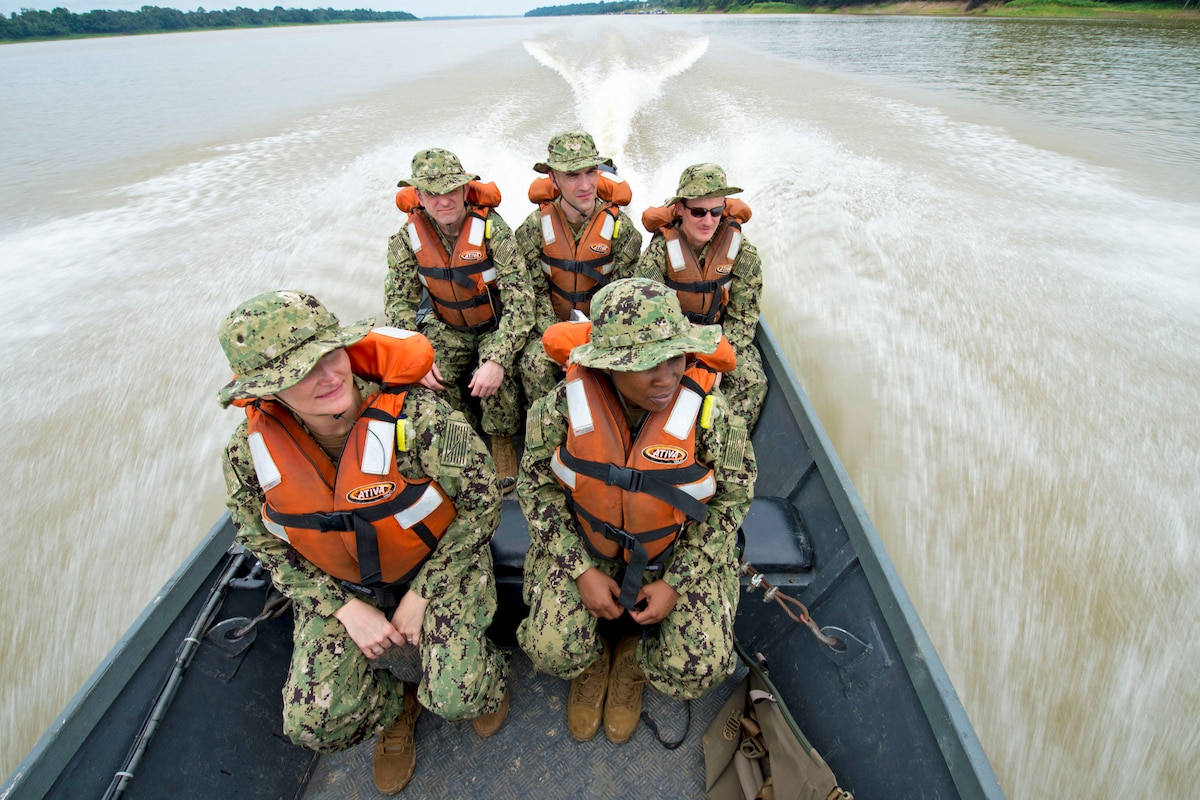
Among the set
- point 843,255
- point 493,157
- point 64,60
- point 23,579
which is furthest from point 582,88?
point 64,60

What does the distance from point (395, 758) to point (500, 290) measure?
2086 mm

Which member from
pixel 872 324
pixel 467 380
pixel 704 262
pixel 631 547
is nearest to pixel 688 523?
pixel 631 547

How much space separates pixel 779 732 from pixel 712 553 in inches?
23.3

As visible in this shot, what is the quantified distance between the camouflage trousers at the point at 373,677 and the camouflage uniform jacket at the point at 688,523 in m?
0.32

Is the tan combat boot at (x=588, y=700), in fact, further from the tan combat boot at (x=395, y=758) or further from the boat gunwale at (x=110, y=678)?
the boat gunwale at (x=110, y=678)

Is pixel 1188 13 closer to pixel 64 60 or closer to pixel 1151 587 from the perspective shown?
pixel 1151 587

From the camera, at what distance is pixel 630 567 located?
1.89 m

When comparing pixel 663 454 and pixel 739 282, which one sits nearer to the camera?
pixel 663 454

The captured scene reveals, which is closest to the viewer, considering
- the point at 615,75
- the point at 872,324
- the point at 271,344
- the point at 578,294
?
the point at 271,344

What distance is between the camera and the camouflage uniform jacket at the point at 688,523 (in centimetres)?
186

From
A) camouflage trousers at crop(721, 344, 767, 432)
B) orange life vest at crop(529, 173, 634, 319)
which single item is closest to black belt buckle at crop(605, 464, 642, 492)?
camouflage trousers at crop(721, 344, 767, 432)

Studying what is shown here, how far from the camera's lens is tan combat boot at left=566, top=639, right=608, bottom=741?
2.12 meters

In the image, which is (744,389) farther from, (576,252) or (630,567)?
(630,567)

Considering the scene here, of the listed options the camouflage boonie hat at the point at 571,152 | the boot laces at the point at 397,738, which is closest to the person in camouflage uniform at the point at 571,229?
the camouflage boonie hat at the point at 571,152
